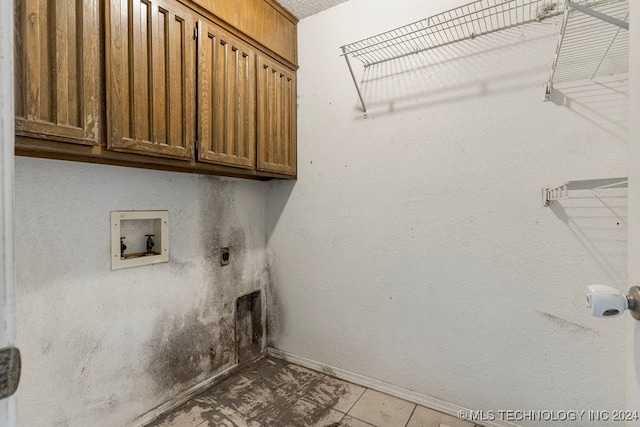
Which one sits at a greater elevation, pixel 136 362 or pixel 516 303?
pixel 516 303

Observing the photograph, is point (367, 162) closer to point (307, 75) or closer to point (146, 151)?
point (307, 75)

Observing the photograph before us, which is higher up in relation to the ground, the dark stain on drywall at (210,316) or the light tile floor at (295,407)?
the dark stain on drywall at (210,316)

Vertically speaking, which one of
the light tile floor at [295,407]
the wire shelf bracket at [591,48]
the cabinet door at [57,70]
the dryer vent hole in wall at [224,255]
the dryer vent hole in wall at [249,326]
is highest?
the wire shelf bracket at [591,48]

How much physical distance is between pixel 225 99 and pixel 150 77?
0.38 meters

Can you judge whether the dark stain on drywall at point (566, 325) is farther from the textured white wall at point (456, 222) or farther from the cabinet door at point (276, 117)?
the cabinet door at point (276, 117)

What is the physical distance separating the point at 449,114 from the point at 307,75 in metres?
0.98

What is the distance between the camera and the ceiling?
1.80 metres

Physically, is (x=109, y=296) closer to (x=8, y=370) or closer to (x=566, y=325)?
(x=8, y=370)

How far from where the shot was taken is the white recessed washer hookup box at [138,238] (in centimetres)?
135

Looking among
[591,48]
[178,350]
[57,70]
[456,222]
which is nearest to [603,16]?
[591,48]

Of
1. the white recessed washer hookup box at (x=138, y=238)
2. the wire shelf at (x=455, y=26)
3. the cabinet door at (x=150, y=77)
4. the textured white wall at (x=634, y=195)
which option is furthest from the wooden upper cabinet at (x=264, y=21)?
the textured white wall at (x=634, y=195)

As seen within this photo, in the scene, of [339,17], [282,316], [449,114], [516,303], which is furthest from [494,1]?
[282,316]

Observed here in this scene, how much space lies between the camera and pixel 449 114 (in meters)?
1.50

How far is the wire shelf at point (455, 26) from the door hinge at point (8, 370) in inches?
62.0
